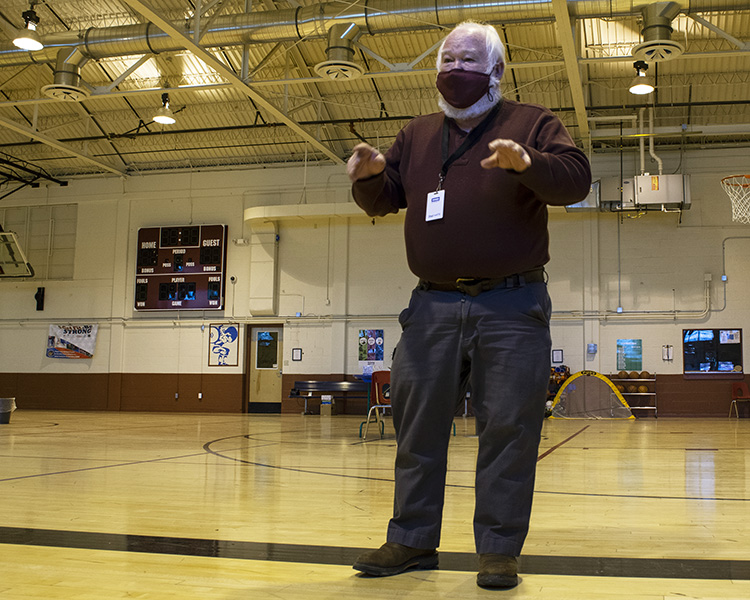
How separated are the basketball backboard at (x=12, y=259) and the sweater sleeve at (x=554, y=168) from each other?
17.9 meters

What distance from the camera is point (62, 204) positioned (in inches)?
759

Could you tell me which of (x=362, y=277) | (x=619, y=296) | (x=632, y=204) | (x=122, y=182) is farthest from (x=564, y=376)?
(x=122, y=182)

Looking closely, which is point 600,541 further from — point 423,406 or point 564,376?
point 564,376

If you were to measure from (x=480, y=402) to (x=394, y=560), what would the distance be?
20.3 inches

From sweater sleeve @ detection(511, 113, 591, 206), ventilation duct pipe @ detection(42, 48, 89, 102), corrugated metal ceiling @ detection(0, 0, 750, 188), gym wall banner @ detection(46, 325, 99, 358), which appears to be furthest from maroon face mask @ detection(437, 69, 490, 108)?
gym wall banner @ detection(46, 325, 99, 358)

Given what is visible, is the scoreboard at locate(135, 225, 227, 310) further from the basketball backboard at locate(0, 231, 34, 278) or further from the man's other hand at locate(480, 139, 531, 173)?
the man's other hand at locate(480, 139, 531, 173)

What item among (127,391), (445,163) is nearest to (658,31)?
(445,163)

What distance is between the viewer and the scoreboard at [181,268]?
1784 cm

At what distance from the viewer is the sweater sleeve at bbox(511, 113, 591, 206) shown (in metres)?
2.00

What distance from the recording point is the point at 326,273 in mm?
17516

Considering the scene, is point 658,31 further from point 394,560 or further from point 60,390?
point 60,390

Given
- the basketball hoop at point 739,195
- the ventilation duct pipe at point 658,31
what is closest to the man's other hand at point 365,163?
the ventilation duct pipe at point 658,31

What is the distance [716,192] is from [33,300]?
54.9 feet

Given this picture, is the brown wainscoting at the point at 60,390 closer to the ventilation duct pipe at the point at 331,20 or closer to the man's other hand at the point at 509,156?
the ventilation duct pipe at the point at 331,20
